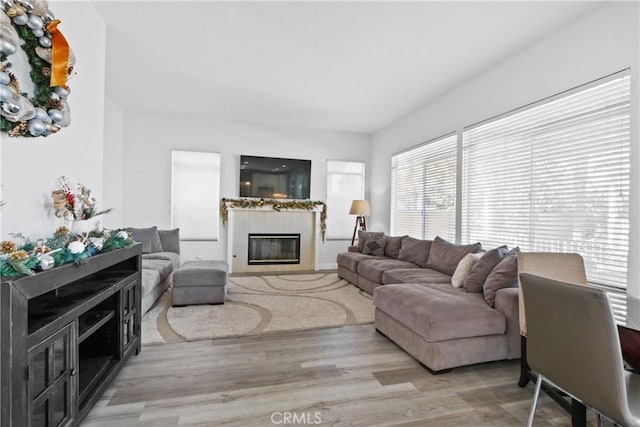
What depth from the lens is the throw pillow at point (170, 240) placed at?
16.7 feet

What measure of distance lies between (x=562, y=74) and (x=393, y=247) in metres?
3.11

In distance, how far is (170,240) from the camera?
5152 millimetres

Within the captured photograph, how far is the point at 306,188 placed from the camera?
6348 millimetres

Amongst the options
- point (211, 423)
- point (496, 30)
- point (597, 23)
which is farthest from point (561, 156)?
point (211, 423)

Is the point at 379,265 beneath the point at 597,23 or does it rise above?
beneath

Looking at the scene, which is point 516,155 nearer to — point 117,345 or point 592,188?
point 592,188

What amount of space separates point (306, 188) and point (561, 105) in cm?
435

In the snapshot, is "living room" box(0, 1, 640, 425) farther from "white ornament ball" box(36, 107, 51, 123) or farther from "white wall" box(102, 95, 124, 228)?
"white ornament ball" box(36, 107, 51, 123)

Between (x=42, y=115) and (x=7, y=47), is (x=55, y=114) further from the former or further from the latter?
(x=7, y=47)

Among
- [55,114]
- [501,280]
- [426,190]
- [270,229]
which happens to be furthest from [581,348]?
[270,229]

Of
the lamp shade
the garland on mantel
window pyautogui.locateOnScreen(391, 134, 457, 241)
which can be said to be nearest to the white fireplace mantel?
the garland on mantel

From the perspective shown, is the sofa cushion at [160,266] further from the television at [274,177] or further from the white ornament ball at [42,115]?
the white ornament ball at [42,115]

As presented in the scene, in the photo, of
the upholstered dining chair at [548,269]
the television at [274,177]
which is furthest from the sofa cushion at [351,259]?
the upholstered dining chair at [548,269]

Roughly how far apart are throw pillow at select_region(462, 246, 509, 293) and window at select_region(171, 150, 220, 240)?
4577mm
